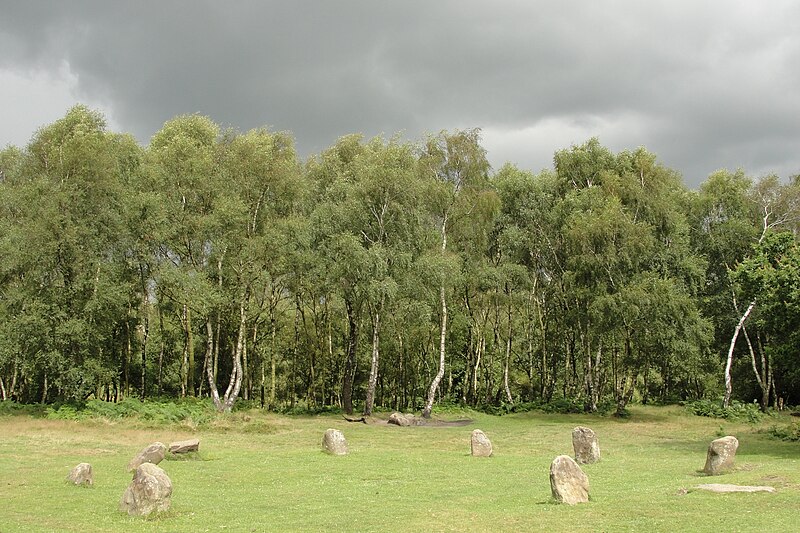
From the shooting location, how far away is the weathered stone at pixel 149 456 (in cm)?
1944

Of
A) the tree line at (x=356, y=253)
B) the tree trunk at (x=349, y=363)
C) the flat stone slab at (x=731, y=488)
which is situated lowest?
the flat stone slab at (x=731, y=488)

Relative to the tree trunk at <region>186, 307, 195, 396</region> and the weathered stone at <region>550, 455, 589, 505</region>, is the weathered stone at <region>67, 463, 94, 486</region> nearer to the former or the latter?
the weathered stone at <region>550, 455, 589, 505</region>

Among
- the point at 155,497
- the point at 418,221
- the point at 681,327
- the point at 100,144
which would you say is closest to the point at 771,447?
the point at 681,327

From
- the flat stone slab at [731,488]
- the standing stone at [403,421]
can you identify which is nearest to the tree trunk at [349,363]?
the standing stone at [403,421]

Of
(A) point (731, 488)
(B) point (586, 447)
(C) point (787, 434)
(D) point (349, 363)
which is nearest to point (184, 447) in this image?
(B) point (586, 447)

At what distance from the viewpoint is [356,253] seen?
3831 centimetres

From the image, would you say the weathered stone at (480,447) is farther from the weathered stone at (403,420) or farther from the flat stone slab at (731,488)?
the weathered stone at (403,420)

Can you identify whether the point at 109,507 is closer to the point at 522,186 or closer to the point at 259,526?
the point at 259,526

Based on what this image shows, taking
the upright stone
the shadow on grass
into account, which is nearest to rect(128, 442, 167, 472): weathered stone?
the upright stone

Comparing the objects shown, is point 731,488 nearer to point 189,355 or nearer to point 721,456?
point 721,456

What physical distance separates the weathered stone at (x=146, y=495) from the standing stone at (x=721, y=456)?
15225 millimetres

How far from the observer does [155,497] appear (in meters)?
13.5

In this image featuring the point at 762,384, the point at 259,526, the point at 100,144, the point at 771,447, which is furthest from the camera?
the point at 762,384

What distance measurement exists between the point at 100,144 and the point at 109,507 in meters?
31.2
